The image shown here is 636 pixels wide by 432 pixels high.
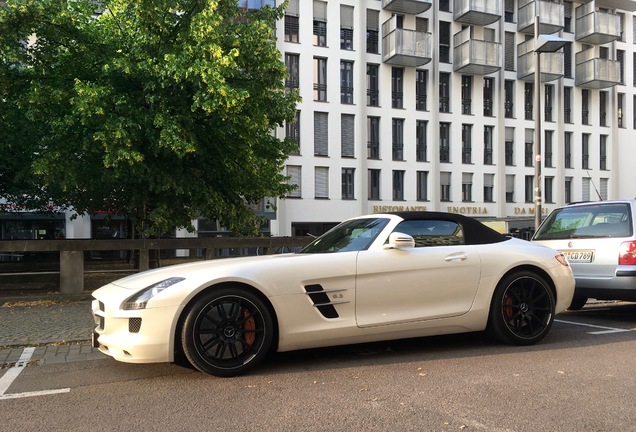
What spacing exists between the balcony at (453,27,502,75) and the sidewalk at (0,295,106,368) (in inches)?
1239

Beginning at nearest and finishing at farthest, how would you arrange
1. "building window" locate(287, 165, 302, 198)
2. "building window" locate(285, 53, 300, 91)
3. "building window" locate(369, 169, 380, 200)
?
1. "building window" locate(285, 53, 300, 91)
2. "building window" locate(287, 165, 302, 198)
3. "building window" locate(369, 169, 380, 200)

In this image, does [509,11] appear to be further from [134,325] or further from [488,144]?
[134,325]

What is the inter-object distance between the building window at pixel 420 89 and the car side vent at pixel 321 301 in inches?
1290

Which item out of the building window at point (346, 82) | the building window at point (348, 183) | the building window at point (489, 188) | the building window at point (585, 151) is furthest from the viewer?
the building window at point (585, 151)

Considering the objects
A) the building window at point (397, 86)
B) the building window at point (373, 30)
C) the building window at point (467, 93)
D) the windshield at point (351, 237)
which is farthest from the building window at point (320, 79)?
the windshield at point (351, 237)

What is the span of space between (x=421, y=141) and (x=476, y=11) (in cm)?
901

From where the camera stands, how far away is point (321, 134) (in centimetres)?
3372

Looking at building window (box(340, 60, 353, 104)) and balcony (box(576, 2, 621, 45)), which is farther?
balcony (box(576, 2, 621, 45))

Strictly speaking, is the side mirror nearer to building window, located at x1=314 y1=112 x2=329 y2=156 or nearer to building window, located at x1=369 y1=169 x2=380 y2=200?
building window, located at x1=314 y1=112 x2=329 y2=156

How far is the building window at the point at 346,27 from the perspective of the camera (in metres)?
34.1

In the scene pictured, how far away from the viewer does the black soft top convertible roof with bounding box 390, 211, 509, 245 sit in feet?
18.8

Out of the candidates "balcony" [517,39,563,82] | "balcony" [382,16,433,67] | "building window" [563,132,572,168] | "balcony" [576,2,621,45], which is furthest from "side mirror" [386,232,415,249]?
"balcony" [576,2,621,45]

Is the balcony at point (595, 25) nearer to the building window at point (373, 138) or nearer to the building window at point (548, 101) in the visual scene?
the building window at point (548, 101)

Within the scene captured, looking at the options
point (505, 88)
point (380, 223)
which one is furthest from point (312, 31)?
point (380, 223)
